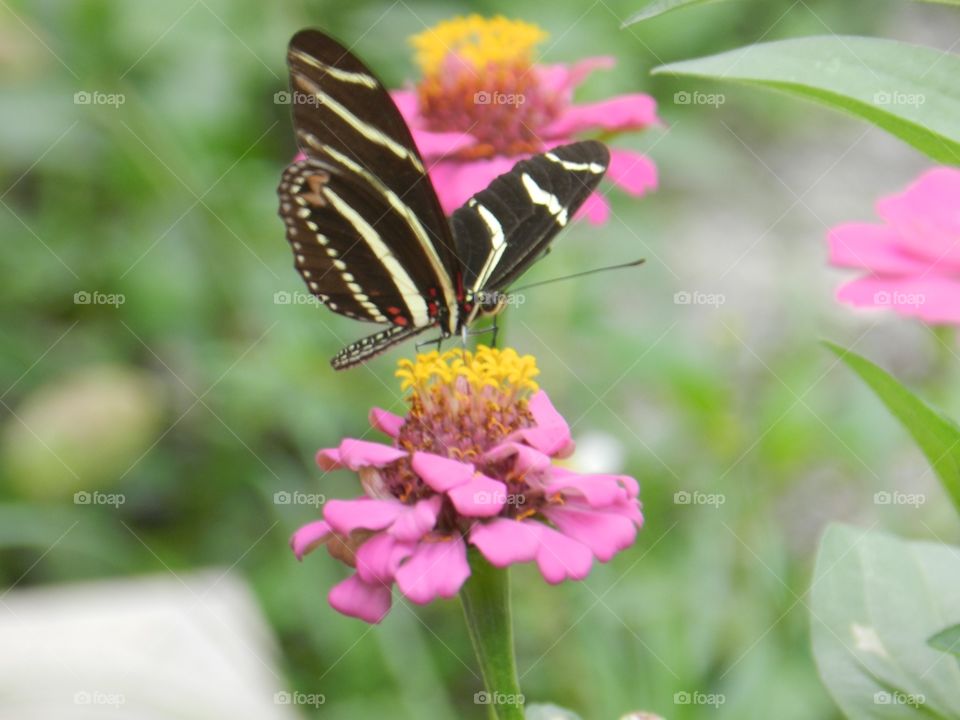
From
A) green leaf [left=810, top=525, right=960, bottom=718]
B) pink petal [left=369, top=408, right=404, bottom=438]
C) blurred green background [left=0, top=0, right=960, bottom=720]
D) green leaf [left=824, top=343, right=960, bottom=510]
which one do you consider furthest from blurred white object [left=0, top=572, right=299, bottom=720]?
green leaf [left=824, top=343, right=960, bottom=510]

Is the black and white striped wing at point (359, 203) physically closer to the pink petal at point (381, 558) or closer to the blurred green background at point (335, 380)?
the pink petal at point (381, 558)

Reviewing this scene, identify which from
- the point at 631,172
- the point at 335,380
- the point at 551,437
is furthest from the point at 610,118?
the point at 335,380

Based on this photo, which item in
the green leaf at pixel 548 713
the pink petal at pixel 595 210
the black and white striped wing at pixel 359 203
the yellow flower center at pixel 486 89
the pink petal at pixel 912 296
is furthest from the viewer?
the yellow flower center at pixel 486 89

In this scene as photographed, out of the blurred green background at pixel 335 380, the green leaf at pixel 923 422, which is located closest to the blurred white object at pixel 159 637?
the blurred green background at pixel 335 380

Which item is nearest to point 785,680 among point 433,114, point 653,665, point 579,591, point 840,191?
point 653,665

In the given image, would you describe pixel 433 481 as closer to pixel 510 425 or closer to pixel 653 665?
pixel 510 425

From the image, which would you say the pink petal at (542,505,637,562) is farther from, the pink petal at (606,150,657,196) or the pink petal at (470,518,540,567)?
the pink petal at (606,150,657,196)
